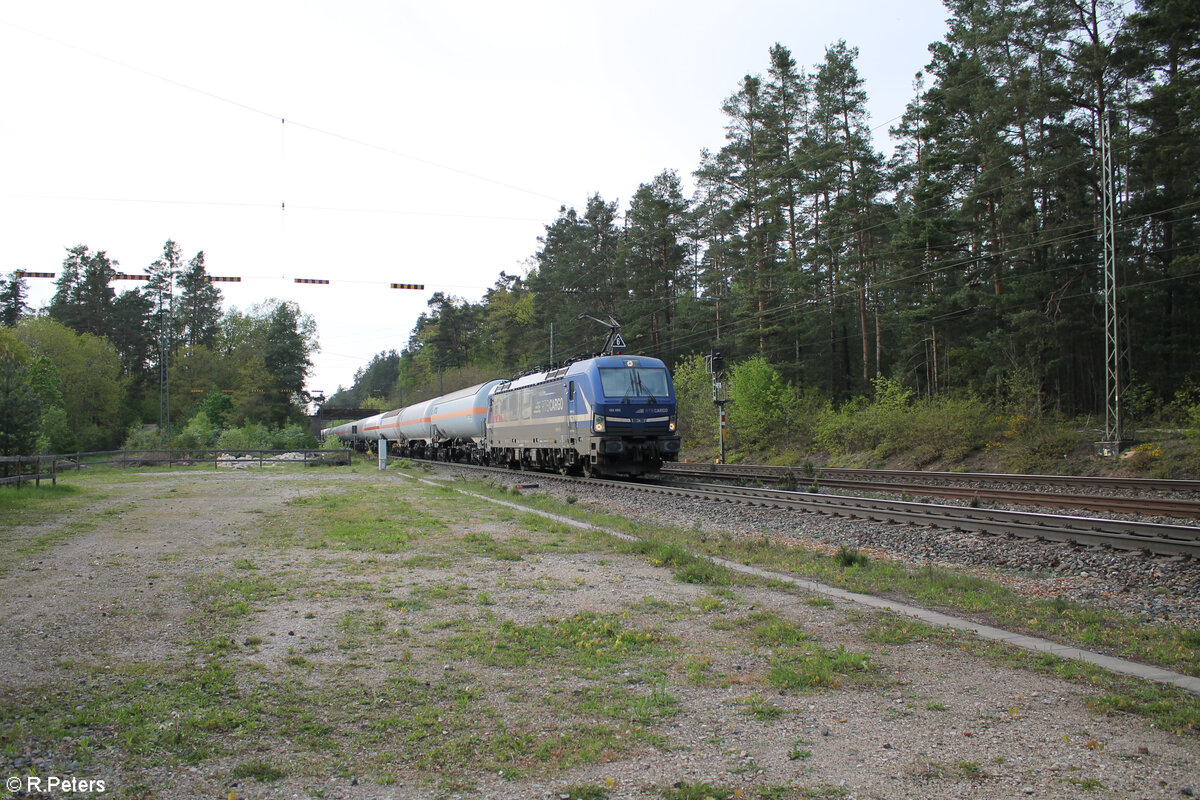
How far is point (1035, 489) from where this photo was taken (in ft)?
54.5

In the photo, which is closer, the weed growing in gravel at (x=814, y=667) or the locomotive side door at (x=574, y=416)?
the weed growing in gravel at (x=814, y=667)

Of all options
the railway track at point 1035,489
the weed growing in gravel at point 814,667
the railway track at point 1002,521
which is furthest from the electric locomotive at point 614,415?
the weed growing in gravel at point 814,667

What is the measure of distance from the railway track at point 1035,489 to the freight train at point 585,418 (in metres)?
3.01

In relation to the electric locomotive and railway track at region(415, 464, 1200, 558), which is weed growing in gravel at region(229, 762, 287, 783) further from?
the electric locomotive

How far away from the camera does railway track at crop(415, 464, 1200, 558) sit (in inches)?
354

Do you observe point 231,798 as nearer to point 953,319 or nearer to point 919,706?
point 919,706

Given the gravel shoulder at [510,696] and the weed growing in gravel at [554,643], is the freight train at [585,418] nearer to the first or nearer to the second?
the gravel shoulder at [510,696]

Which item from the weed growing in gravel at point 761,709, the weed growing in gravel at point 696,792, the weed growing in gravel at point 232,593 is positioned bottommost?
the weed growing in gravel at point 761,709

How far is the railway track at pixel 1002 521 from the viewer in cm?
900

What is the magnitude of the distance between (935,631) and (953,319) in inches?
1241

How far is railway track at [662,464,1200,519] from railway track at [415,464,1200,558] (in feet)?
3.84

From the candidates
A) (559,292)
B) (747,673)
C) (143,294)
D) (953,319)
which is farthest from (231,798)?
(143,294)

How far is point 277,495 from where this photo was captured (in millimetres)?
18938

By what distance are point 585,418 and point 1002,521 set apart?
1212cm
